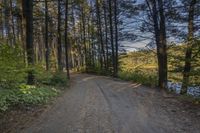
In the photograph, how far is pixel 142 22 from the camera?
20.6m

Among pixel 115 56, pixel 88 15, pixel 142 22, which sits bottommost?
pixel 115 56

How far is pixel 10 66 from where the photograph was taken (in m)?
9.91

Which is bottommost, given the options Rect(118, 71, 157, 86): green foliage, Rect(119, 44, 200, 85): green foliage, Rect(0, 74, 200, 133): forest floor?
Rect(0, 74, 200, 133): forest floor

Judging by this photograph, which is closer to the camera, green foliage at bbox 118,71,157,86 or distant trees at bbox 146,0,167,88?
distant trees at bbox 146,0,167,88

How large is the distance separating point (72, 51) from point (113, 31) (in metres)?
25.4

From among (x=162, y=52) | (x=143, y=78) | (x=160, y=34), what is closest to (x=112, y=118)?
(x=160, y=34)

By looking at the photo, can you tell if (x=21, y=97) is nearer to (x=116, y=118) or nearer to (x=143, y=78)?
(x=116, y=118)

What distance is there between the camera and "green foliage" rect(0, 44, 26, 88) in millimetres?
9704

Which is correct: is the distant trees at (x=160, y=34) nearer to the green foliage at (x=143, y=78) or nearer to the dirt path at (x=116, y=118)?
the green foliage at (x=143, y=78)

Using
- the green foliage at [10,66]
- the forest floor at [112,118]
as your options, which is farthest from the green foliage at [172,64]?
the green foliage at [10,66]

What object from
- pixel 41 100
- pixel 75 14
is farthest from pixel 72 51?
pixel 41 100

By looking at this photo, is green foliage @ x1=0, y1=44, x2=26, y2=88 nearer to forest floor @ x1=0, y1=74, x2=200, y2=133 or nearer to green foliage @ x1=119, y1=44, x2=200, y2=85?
forest floor @ x1=0, y1=74, x2=200, y2=133

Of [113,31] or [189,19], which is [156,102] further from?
[113,31]

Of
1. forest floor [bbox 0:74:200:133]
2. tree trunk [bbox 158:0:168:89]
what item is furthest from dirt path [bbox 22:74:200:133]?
tree trunk [bbox 158:0:168:89]
